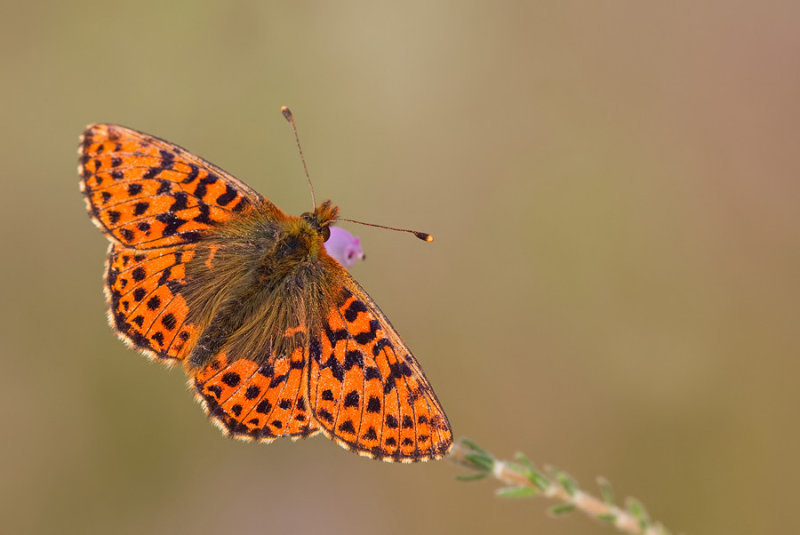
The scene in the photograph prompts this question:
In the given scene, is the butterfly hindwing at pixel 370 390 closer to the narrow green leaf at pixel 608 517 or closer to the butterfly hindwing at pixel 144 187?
the narrow green leaf at pixel 608 517

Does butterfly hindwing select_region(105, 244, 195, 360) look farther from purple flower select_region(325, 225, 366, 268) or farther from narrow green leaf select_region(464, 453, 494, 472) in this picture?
narrow green leaf select_region(464, 453, 494, 472)

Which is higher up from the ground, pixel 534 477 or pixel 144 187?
pixel 144 187

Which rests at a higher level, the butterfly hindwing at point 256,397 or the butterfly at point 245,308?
the butterfly at point 245,308

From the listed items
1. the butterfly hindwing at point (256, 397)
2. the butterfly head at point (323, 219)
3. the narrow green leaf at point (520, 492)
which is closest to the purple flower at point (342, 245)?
the butterfly head at point (323, 219)

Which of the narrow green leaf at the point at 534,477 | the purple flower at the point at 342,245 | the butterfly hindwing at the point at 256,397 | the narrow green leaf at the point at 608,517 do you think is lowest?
the butterfly hindwing at the point at 256,397

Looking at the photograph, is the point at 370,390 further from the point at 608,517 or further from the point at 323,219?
the point at 608,517

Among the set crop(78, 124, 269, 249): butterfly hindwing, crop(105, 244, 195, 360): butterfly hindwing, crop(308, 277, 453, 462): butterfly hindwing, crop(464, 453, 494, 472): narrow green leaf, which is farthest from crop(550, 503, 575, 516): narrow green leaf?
crop(78, 124, 269, 249): butterfly hindwing

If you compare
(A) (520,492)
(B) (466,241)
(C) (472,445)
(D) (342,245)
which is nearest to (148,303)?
(D) (342,245)

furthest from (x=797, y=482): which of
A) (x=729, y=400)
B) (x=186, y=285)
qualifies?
(x=186, y=285)
